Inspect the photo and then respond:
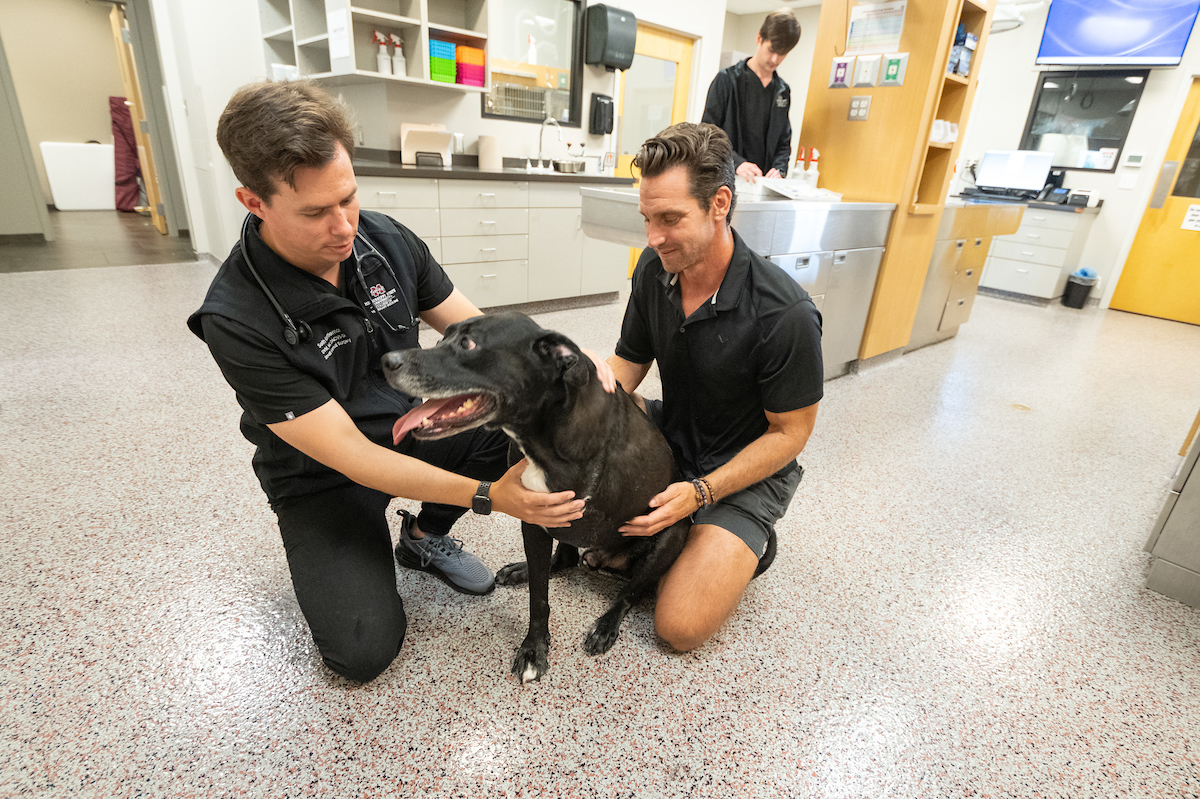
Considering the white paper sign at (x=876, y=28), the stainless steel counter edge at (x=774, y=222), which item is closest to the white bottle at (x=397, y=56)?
the stainless steel counter edge at (x=774, y=222)

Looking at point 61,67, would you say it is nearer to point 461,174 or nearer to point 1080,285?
point 461,174

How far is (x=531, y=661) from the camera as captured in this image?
135cm

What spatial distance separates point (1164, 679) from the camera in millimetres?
1459

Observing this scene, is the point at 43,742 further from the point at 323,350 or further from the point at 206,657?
the point at 323,350

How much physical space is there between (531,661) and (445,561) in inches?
17.0

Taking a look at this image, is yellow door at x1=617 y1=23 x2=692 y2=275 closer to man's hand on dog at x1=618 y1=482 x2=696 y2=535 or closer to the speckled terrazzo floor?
the speckled terrazzo floor

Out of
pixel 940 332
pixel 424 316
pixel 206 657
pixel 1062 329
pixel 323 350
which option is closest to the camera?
pixel 323 350

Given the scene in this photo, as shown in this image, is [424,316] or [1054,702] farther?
[424,316]

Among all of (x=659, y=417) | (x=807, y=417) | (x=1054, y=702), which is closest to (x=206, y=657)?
(x=659, y=417)

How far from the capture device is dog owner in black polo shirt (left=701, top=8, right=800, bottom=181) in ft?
10.5

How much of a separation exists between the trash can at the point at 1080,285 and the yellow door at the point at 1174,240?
282 millimetres

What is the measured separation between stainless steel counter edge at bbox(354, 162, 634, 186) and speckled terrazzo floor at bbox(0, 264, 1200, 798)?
5.24 ft

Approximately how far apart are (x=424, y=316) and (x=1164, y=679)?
6.98 feet

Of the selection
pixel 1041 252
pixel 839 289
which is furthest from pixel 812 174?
pixel 1041 252
